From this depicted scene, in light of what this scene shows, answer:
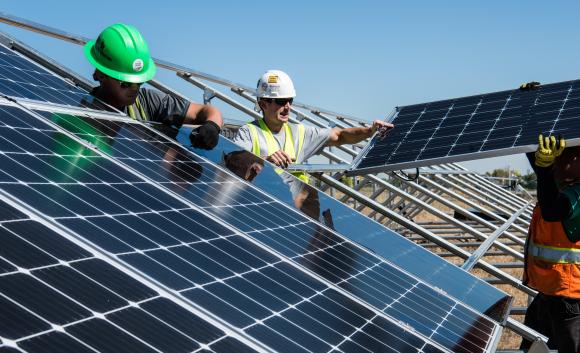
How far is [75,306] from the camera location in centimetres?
208

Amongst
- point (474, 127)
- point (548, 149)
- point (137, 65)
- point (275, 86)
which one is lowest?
point (137, 65)

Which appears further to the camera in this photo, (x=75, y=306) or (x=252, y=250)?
(x=252, y=250)

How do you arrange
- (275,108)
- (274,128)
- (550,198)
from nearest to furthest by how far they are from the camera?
(550,198)
(275,108)
(274,128)

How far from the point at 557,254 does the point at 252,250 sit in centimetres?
318

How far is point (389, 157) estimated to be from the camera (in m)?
6.39

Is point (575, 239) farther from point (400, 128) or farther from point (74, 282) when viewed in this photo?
point (74, 282)

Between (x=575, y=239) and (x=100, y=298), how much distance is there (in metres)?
4.36

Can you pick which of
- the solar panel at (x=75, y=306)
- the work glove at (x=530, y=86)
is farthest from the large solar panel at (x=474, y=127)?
the solar panel at (x=75, y=306)

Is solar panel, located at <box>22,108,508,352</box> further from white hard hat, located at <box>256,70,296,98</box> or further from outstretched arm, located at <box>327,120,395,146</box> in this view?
outstretched arm, located at <box>327,120,395,146</box>

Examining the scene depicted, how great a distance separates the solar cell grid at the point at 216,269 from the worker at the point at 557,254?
93.4 inches

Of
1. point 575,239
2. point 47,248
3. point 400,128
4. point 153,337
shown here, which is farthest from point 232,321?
point 400,128

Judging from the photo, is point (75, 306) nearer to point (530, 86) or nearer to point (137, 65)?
point (137, 65)

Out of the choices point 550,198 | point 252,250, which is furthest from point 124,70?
point 550,198

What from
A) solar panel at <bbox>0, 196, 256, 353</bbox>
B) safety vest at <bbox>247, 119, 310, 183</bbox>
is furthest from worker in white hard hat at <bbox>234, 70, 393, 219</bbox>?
solar panel at <bbox>0, 196, 256, 353</bbox>
